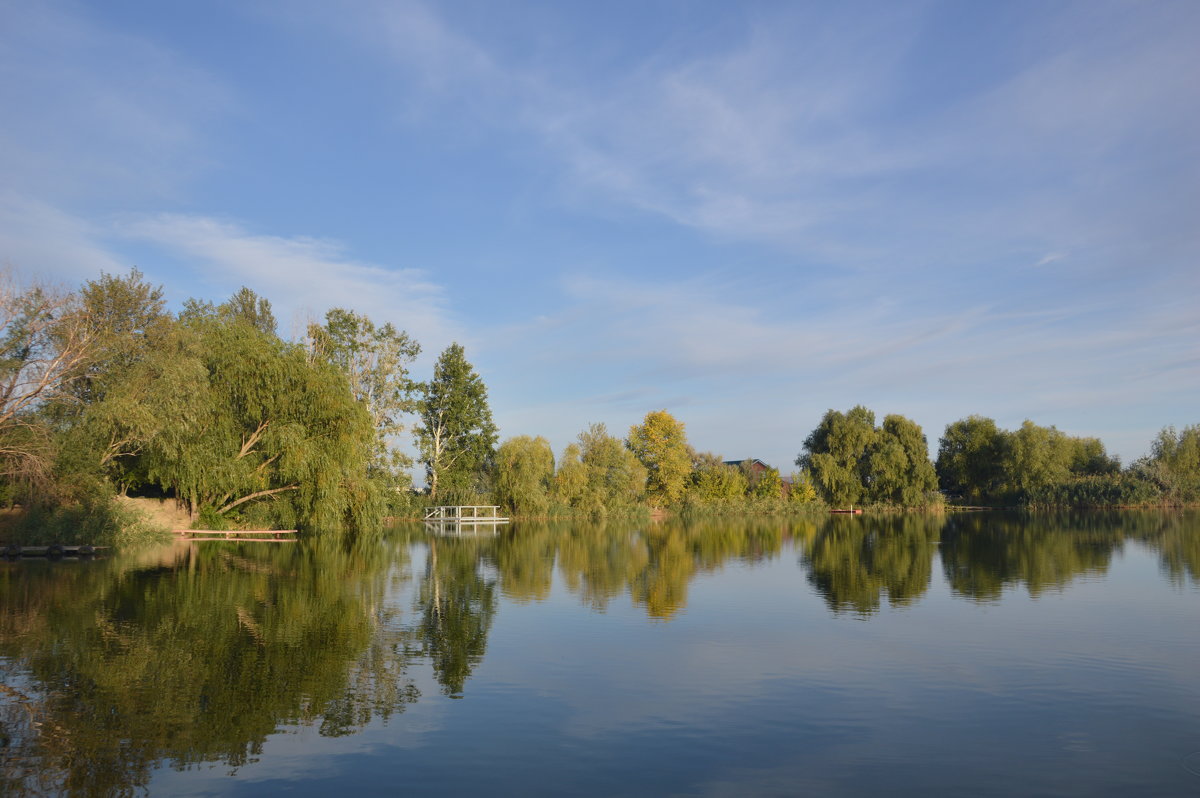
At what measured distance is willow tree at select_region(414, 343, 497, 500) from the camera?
58.9 metres

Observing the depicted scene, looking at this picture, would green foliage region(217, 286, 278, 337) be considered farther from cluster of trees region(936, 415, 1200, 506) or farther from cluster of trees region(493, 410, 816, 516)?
cluster of trees region(936, 415, 1200, 506)

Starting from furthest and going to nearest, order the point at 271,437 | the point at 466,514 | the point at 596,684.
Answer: the point at 466,514 < the point at 271,437 < the point at 596,684

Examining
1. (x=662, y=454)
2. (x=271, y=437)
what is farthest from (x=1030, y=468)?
(x=271, y=437)

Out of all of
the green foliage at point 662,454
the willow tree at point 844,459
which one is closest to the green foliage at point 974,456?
the willow tree at point 844,459

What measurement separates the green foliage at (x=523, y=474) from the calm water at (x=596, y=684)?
110ft

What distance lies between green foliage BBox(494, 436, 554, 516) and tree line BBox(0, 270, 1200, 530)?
13cm

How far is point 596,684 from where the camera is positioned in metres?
10.9

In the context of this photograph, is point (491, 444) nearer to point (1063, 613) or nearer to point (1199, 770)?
point (1063, 613)

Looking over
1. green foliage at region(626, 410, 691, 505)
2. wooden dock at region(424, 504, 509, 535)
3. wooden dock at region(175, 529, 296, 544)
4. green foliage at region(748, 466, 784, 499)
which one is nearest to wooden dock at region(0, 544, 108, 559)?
wooden dock at region(175, 529, 296, 544)

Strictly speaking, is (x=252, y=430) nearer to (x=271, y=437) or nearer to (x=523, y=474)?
(x=271, y=437)

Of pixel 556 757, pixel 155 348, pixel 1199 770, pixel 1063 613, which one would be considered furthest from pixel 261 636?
pixel 155 348

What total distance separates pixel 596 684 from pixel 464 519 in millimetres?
40937

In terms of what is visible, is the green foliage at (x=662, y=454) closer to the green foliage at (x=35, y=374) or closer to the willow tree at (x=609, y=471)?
the willow tree at (x=609, y=471)

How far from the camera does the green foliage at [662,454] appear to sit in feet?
222
